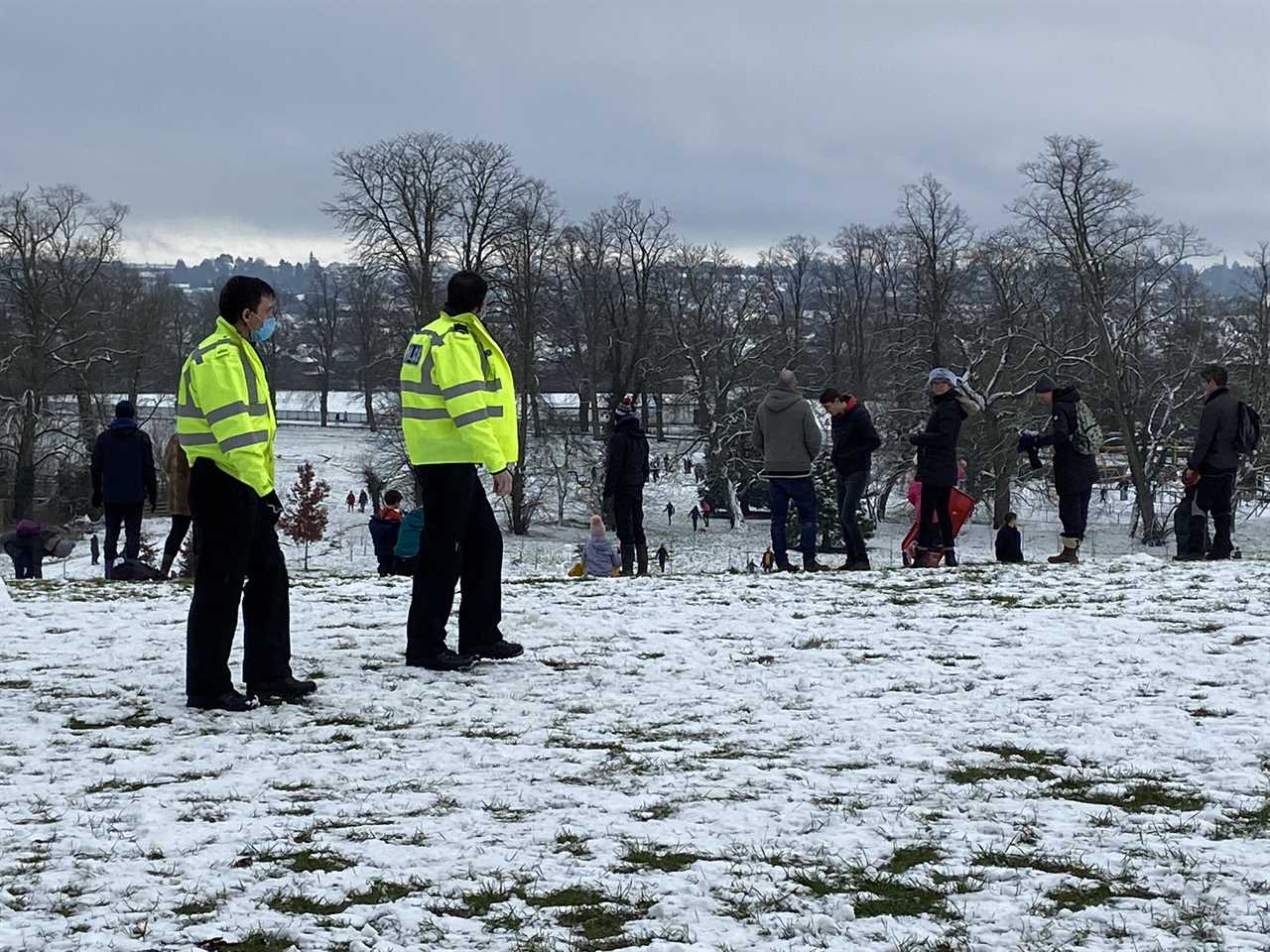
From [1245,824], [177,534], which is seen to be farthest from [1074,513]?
[1245,824]

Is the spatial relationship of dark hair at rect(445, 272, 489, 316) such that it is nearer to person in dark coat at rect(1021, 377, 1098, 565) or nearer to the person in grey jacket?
the person in grey jacket

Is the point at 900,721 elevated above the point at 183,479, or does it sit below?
below

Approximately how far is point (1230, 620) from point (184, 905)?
709 centimetres

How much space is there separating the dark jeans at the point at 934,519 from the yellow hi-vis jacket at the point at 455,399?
7.05m

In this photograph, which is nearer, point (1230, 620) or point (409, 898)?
point (409, 898)

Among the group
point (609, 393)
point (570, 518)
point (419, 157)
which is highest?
point (419, 157)

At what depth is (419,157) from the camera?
5031 cm

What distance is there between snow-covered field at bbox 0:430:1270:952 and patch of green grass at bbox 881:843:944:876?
0.5 inches

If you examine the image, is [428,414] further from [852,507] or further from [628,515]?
[628,515]

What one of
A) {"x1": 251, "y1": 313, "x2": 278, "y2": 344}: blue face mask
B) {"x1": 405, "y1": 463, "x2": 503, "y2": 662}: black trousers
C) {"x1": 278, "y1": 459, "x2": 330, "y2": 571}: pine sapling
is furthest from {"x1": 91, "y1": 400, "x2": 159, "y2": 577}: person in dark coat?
{"x1": 278, "y1": 459, "x2": 330, "y2": 571}: pine sapling

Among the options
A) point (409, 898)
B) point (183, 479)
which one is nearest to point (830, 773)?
point (409, 898)

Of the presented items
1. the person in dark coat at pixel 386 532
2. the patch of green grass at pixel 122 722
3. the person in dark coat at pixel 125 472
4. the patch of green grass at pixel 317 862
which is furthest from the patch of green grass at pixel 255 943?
the person in dark coat at pixel 386 532

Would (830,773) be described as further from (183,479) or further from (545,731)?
(183,479)

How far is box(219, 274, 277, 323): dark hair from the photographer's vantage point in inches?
269
